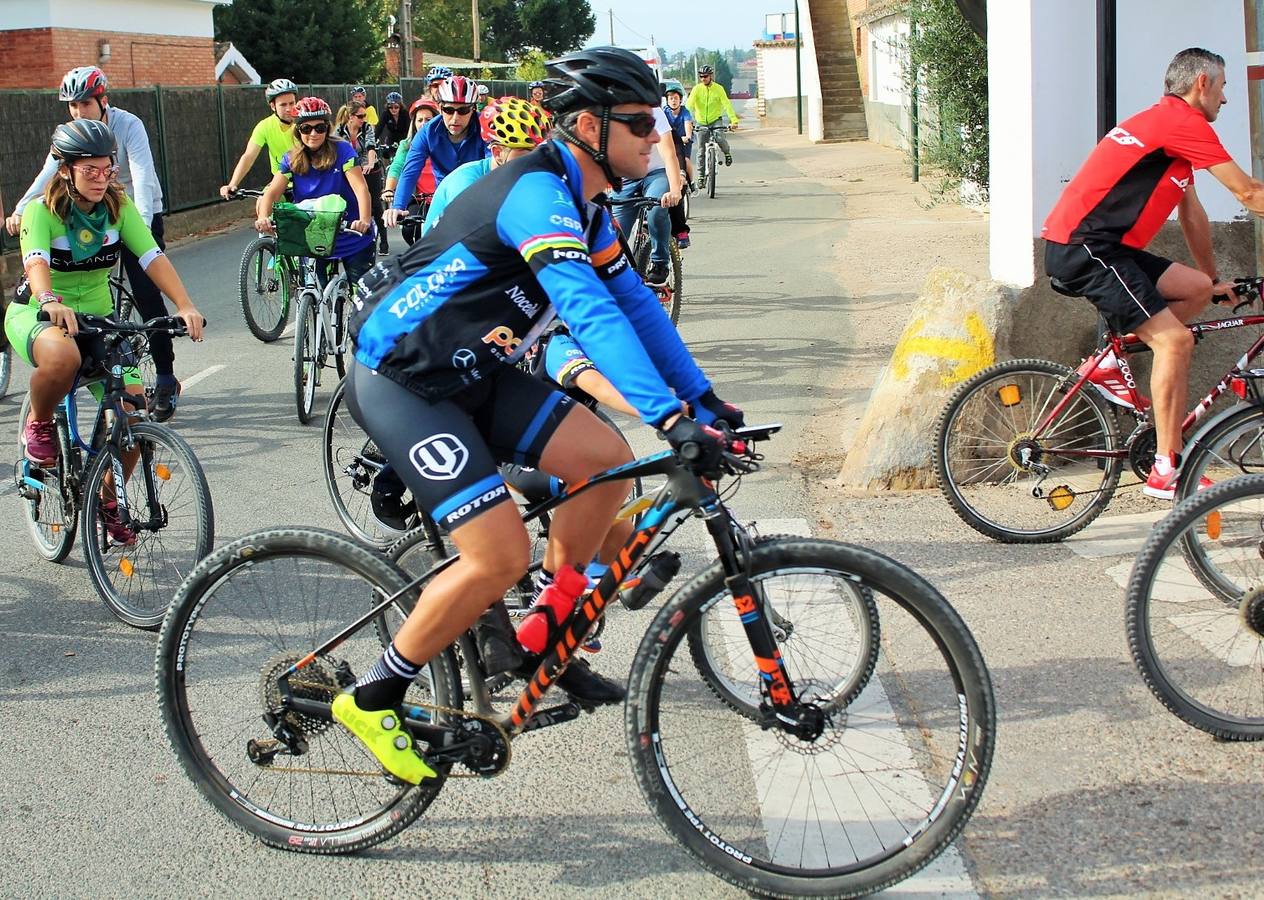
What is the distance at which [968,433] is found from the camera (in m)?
6.53

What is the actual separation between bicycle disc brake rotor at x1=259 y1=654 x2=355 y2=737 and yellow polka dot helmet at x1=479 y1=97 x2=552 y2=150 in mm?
3010

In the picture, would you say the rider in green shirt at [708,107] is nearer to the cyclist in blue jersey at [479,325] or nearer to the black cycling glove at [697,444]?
the cyclist in blue jersey at [479,325]

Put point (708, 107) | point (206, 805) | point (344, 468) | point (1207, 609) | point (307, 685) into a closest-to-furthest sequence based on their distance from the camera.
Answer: point (307, 685), point (206, 805), point (1207, 609), point (344, 468), point (708, 107)

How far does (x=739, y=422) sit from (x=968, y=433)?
9.78ft

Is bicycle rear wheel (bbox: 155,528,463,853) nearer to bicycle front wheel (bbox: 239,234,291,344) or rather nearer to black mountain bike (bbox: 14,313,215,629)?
black mountain bike (bbox: 14,313,215,629)

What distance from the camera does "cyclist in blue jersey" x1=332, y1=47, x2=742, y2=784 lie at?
11.3 feet

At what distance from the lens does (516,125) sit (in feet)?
20.6

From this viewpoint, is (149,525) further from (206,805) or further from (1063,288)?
(1063,288)

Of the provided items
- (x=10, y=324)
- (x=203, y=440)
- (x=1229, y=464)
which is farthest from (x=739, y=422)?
(x=203, y=440)

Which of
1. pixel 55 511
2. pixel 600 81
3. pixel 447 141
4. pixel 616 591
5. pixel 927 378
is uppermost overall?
pixel 447 141

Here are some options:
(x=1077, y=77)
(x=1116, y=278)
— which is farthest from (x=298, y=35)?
(x=1116, y=278)

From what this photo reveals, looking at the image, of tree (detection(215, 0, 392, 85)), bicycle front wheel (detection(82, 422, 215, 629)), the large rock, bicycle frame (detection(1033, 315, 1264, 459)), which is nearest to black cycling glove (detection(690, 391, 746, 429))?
bicycle front wheel (detection(82, 422, 215, 629))

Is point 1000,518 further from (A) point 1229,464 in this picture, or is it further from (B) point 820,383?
(B) point 820,383

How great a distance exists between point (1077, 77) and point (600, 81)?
4.42 metres
